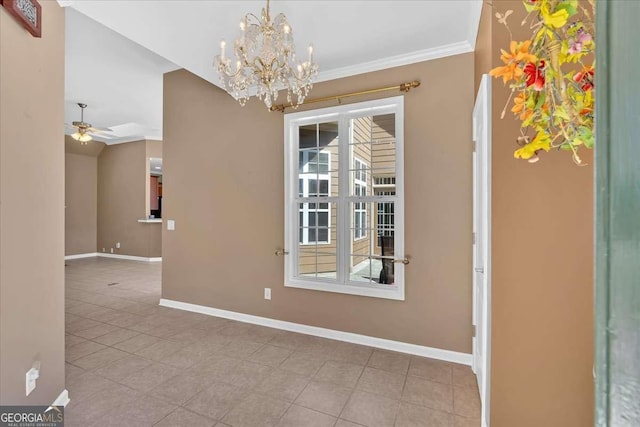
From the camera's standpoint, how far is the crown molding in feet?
8.47

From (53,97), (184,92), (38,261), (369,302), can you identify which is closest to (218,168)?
(184,92)

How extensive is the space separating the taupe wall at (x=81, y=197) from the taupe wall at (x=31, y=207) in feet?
23.1

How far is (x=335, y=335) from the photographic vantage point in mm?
3064

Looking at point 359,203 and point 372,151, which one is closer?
point 372,151

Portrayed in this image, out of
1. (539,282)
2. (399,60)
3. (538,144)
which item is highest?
(399,60)

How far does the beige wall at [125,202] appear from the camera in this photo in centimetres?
751

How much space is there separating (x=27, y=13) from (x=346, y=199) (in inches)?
102

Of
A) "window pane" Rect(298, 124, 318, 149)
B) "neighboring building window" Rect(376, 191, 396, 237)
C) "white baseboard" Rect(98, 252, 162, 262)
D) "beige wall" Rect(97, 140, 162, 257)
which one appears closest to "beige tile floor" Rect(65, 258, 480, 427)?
"neighboring building window" Rect(376, 191, 396, 237)

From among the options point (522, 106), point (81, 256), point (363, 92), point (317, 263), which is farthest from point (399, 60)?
point (81, 256)

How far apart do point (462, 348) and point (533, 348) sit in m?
1.27

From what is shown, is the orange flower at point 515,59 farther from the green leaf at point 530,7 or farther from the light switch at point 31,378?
the light switch at point 31,378

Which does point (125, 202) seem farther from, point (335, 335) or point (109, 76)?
point (335, 335)

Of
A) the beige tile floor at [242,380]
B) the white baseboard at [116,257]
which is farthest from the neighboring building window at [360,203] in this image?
the white baseboard at [116,257]

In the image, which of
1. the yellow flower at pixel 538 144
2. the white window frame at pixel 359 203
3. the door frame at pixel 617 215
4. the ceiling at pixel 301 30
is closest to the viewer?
the door frame at pixel 617 215
